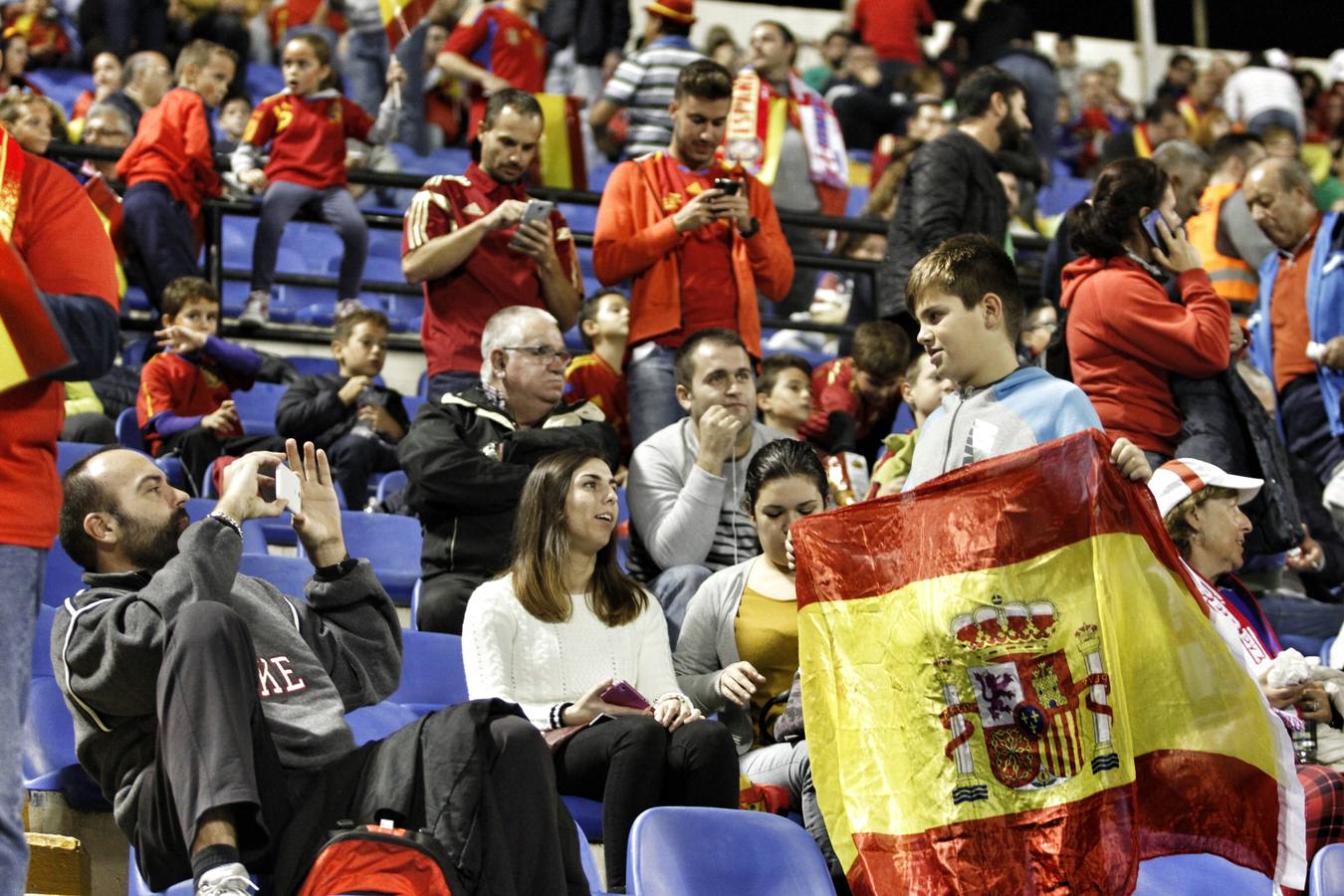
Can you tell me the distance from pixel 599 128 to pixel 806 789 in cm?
617

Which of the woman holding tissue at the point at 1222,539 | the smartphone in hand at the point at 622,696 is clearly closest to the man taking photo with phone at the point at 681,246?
the woman holding tissue at the point at 1222,539

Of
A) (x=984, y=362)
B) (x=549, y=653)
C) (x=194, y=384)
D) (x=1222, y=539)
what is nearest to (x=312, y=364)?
(x=194, y=384)

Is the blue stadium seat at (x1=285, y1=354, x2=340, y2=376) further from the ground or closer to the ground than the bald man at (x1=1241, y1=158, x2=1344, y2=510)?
closer to the ground

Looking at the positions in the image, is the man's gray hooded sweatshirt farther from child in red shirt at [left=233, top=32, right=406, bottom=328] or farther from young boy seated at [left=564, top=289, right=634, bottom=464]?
child in red shirt at [left=233, top=32, right=406, bottom=328]

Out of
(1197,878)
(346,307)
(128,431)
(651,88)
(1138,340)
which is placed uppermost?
(651,88)

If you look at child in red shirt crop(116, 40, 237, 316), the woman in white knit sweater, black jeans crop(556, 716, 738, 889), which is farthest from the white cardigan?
child in red shirt crop(116, 40, 237, 316)

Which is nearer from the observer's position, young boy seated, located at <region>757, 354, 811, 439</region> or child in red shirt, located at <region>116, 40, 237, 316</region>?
young boy seated, located at <region>757, 354, 811, 439</region>

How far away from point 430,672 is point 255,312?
127 inches

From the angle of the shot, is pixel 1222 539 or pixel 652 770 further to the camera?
pixel 1222 539

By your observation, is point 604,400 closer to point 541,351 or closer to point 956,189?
point 541,351

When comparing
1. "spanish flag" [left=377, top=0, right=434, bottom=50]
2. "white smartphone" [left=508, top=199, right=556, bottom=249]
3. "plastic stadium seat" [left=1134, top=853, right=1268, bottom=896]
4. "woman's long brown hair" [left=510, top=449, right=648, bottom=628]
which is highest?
"spanish flag" [left=377, top=0, right=434, bottom=50]

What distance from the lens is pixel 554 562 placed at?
4273 mm

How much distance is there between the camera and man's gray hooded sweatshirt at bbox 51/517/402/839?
3.29m

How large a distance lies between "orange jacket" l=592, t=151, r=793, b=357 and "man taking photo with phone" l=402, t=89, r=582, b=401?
0.18 metres
